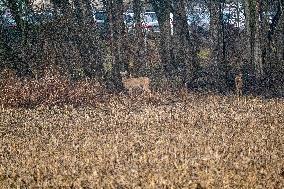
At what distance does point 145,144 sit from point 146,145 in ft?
0.27

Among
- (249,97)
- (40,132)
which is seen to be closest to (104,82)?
(249,97)

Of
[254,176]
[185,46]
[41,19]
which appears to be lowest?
→ [254,176]

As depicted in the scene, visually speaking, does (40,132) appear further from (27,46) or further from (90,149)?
(27,46)

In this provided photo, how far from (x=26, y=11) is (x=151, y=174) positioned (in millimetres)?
11579

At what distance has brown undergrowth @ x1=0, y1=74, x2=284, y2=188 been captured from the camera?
746 centimetres

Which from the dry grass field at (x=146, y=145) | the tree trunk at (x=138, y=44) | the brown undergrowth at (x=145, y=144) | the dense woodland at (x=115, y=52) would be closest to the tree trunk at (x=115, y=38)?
the dense woodland at (x=115, y=52)

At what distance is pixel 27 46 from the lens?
55.9 ft

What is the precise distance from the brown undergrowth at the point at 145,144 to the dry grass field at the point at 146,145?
18mm

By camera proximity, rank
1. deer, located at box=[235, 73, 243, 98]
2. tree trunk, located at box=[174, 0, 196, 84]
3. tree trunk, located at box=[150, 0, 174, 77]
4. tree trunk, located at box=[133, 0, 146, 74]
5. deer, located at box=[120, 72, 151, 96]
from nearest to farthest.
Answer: deer, located at box=[235, 73, 243, 98] → deer, located at box=[120, 72, 151, 96] → tree trunk, located at box=[174, 0, 196, 84] → tree trunk, located at box=[133, 0, 146, 74] → tree trunk, located at box=[150, 0, 174, 77]

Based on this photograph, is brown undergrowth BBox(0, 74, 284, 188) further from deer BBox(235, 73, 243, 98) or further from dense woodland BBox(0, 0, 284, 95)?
dense woodland BBox(0, 0, 284, 95)

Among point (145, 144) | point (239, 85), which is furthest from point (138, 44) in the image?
point (145, 144)

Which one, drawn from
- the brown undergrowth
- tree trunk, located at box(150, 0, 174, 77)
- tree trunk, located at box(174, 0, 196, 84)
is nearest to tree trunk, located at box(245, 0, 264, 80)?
tree trunk, located at box(174, 0, 196, 84)

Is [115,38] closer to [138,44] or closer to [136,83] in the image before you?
[138,44]

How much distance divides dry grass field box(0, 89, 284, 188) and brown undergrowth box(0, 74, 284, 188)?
0.02 metres
